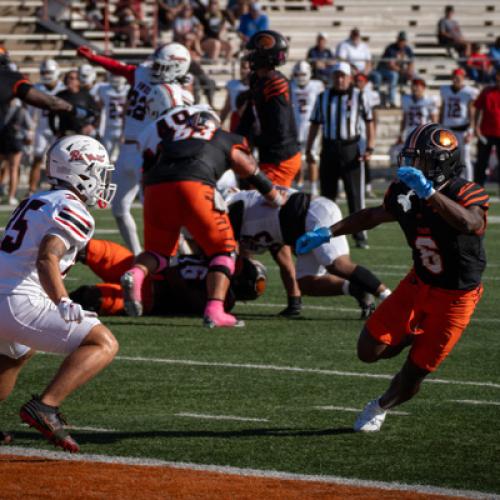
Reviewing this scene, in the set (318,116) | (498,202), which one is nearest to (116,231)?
(318,116)

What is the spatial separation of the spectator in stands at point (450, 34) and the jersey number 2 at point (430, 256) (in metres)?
20.0

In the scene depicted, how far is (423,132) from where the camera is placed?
Answer: 17.8 feet

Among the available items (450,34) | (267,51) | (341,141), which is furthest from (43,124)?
(450,34)

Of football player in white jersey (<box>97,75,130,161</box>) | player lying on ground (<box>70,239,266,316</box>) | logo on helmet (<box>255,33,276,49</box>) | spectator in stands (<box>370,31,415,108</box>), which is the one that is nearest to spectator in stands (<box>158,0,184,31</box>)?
spectator in stands (<box>370,31,415,108</box>)

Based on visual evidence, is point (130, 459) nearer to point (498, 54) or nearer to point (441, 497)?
point (441, 497)

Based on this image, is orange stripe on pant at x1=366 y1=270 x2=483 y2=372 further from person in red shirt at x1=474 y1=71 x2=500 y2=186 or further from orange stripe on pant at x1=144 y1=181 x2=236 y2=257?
person in red shirt at x1=474 y1=71 x2=500 y2=186

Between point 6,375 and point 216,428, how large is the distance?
36.3 inches

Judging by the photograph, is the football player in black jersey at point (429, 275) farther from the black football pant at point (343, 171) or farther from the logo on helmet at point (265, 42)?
the black football pant at point (343, 171)

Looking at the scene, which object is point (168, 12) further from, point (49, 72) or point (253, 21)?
point (49, 72)

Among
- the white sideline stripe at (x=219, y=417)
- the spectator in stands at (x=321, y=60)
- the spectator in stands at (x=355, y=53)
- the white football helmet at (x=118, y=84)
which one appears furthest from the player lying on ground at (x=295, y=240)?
the spectator in stands at (x=355, y=53)

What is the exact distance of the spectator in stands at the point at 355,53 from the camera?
21.9m

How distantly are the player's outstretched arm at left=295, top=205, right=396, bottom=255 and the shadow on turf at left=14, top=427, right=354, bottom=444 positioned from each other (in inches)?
32.1

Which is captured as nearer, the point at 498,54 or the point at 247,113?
the point at 247,113

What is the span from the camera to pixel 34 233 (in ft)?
16.4
